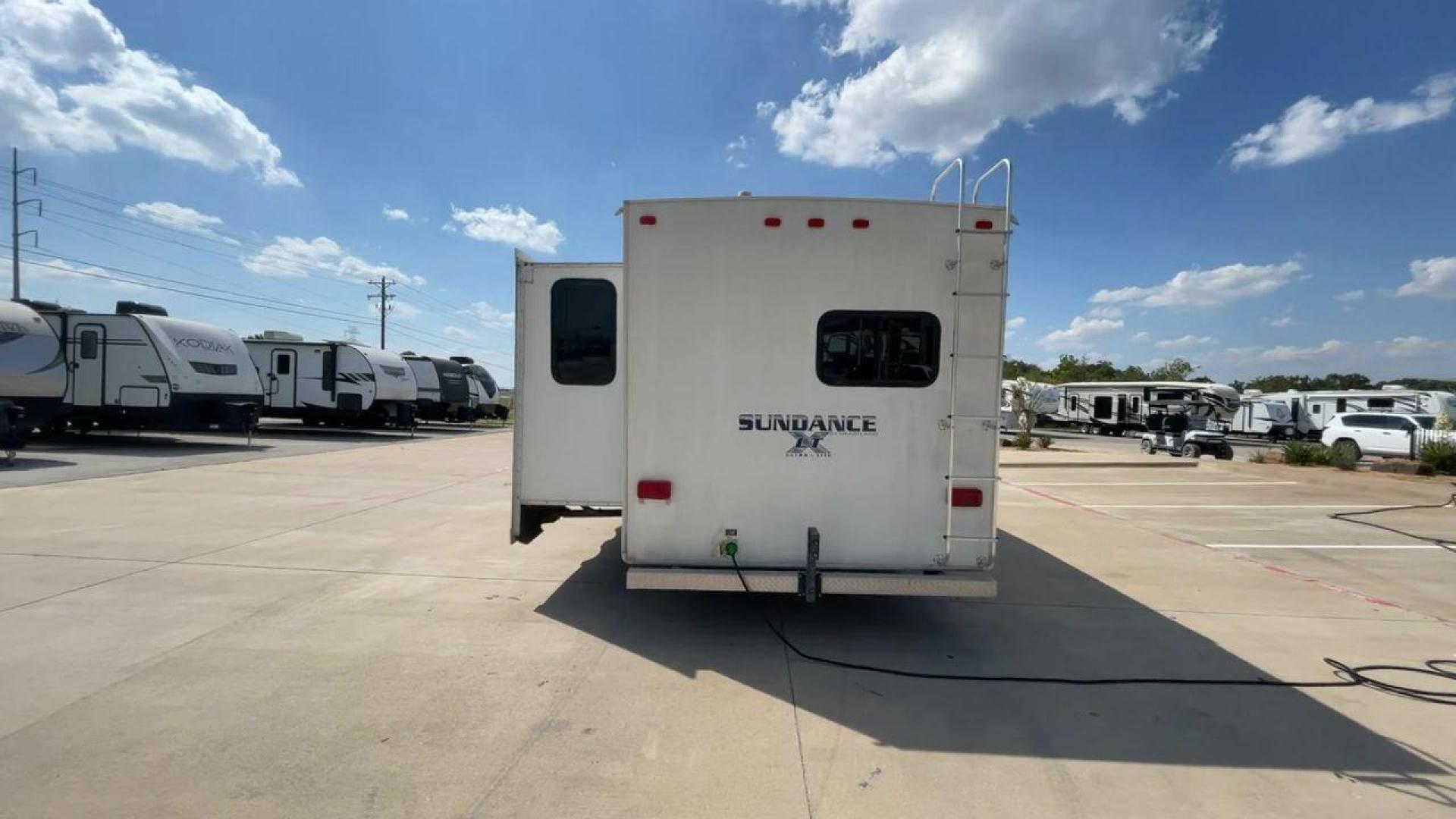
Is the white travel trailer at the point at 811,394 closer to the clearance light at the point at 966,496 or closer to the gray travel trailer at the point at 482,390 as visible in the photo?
the clearance light at the point at 966,496

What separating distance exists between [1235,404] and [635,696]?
119 ft

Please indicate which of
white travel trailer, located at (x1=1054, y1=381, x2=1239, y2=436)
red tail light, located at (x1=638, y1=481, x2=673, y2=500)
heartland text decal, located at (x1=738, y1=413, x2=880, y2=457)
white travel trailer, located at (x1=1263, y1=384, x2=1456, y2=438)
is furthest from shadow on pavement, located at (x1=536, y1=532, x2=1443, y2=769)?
white travel trailer, located at (x1=1054, y1=381, x2=1239, y2=436)

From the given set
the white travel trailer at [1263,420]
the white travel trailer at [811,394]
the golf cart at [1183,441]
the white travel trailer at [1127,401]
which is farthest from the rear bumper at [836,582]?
the white travel trailer at [1263,420]

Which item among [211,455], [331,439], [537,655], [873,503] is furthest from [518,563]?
[331,439]

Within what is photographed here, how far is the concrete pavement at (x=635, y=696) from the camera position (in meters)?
3.04

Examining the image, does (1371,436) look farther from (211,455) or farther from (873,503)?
(211,455)

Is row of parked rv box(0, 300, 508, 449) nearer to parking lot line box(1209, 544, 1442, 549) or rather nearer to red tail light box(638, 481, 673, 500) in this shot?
red tail light box(638, 481, 673, 500)

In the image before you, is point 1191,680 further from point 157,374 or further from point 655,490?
point 157,374

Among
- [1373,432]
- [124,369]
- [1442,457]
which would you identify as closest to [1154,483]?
[1442,457]

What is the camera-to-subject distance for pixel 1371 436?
19531 mm

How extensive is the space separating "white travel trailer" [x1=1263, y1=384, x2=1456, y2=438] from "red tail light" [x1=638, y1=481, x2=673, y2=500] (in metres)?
27.9

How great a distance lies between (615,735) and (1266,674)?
164 inches

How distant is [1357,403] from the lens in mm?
29438

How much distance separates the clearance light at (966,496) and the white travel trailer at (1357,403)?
87.2 ft
